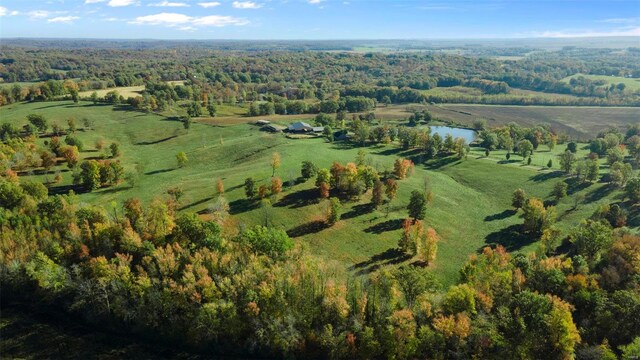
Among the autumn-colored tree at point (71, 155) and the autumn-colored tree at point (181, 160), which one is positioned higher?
the autumn-colored tree at point (71, 155)

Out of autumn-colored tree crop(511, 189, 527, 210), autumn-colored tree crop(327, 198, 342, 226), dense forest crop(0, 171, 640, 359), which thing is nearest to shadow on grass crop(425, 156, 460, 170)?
autumn-colored tree crop(511, 189, 527, 210)

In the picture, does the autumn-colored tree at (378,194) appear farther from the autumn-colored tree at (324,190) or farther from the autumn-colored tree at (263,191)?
the autumn-colored tree at (263,191)

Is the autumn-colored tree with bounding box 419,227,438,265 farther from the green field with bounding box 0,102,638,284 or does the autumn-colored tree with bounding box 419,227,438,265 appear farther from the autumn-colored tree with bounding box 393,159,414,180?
the autumn-colored tree with bounding box 393,159,414,180

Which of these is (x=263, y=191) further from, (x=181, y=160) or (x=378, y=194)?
(x=181, y=160)

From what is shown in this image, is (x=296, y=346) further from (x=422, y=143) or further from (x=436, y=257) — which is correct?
(x=422, y=143)

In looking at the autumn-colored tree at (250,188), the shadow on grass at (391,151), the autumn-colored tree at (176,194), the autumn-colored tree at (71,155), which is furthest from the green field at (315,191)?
the autumn-colored tree at (71,155)
